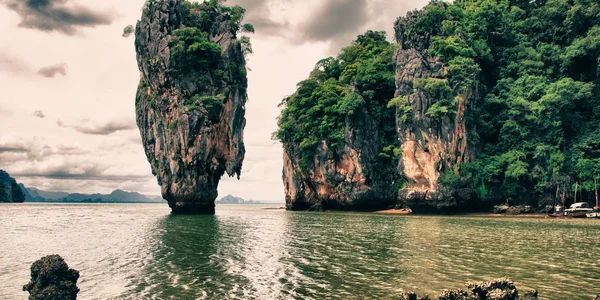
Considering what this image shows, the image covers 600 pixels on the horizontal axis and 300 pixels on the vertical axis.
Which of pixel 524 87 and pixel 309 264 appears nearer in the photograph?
pixel 309 264

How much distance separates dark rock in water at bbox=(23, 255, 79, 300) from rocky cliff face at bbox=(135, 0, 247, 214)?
37.5 meters

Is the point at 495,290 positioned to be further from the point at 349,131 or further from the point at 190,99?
the point at 190,99

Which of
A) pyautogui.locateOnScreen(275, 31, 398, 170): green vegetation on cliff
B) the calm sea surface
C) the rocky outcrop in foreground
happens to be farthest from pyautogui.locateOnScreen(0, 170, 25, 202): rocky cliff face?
the rocky outcrop in foreground

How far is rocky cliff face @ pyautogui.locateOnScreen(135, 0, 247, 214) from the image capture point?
46.7 meters

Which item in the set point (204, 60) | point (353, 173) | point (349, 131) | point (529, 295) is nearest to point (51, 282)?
point (529, 295)

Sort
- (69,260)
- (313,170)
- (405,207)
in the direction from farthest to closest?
(313,170) < (405,207) < (69,260)

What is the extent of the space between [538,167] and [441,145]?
9965 millimetres

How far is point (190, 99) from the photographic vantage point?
156 ft

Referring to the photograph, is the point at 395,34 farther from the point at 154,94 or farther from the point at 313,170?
the point at 154,94

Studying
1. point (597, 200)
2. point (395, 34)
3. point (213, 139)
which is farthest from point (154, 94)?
point (597, 200)

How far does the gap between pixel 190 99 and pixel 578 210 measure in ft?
145

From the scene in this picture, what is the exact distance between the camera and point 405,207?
47.7 m

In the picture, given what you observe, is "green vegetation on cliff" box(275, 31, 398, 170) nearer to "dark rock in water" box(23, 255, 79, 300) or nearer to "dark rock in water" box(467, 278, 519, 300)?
"dark rock in water" box(467, 278, 519, 300)

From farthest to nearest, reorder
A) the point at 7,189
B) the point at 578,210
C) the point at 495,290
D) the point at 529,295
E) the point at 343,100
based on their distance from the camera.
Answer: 1. the point at 7,189
2. the point at 343,100
3. the point at 578,210
4. the point at 529,295
5. the point at 495,290
